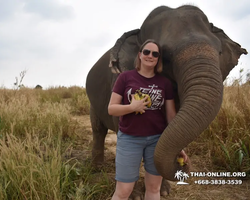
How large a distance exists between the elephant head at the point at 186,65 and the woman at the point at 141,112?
173mm

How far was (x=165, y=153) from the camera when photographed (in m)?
1.96

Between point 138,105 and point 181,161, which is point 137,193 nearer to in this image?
point 181,161

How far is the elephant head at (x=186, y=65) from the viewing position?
194 centimetres

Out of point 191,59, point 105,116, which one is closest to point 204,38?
point 191,59

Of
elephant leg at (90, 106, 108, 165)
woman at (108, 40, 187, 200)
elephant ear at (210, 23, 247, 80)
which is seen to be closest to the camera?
woman at (108, 40, 187, 200)

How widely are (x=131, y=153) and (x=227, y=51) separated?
1532 millimetres

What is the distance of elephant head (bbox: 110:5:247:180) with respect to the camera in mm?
1940

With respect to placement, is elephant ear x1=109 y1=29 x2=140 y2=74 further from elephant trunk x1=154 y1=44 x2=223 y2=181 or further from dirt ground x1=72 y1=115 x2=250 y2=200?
dirt ground x1=72 y1=115 x2=250 y2=200

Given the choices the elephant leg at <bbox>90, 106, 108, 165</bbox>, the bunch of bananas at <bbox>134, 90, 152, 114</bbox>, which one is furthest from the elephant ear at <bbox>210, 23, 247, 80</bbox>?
the elephant leg at <bbox>90, 106, 108, 165</bbox>

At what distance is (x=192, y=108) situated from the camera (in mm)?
1934

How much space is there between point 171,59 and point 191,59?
0.24 meters

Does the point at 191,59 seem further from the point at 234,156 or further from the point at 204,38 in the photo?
the point at 234,156

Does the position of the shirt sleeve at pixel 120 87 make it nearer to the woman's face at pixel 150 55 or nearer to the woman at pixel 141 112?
the woman at pixel 141 112

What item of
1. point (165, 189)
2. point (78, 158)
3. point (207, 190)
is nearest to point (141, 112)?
point (165, 189)
